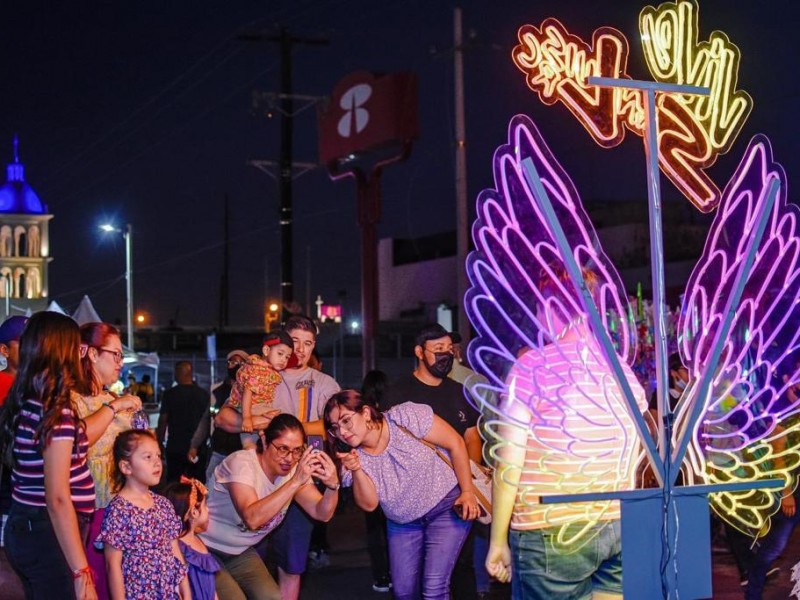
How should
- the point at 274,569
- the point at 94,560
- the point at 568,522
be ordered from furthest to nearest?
the point at 274,569
the point at 94,560
the point at 568,522

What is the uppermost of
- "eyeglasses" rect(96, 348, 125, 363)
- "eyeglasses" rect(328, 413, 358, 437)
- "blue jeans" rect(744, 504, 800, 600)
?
"eyeglasses" rect(96, 348, 125, 363)

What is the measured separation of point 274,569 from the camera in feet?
30.1

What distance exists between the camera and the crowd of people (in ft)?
14.3

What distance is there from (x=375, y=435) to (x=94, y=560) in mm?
1474

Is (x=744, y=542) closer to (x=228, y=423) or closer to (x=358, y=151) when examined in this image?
(x=228, y=423)

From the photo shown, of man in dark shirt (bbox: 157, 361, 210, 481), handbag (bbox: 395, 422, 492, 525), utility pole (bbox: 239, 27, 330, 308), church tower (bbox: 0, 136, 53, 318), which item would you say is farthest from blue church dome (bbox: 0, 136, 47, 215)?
handbag (bbox: 395, 422, 492, 525)

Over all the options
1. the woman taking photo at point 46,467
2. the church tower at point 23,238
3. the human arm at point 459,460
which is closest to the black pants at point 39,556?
the woman taking photo at point 46,467

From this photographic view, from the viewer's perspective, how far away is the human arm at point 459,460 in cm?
572

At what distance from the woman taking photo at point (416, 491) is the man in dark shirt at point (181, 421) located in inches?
209

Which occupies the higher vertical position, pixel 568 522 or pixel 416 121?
pixel 416 121

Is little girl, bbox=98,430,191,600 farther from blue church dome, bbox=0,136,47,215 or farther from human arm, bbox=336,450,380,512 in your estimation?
blue church dome, bbox=0,136,47,215

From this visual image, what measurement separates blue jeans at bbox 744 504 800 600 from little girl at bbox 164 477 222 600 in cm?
330

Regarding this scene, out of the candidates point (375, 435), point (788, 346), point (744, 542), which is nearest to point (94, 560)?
point (375, 435)

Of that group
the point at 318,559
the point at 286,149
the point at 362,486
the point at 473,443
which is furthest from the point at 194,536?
the point at 286,149
